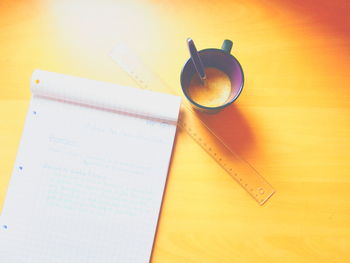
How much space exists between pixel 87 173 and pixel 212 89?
291 millimetres

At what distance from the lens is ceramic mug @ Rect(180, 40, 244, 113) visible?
58 cm

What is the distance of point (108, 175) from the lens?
2.06 ft

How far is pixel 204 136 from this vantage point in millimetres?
650

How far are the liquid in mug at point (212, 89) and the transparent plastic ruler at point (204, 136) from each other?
41 mm

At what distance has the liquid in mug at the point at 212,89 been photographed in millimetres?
623

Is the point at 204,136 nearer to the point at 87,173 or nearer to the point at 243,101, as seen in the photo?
the point at 243,101

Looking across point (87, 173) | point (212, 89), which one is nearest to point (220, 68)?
point (212, 89)

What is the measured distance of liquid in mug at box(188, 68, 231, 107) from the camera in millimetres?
623

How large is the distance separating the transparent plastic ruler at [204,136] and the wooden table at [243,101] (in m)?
0.01

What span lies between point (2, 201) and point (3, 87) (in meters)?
0.23

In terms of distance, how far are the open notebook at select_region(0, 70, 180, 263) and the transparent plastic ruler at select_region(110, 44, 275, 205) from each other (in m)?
0.03

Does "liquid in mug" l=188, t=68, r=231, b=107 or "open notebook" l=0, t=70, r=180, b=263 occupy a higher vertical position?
"liquid in mug" l=188, t=68, r=231, b=107

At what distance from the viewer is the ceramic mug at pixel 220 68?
1.91 ft

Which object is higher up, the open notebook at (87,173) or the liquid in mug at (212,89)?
the liquid in mug at (212,89)
